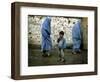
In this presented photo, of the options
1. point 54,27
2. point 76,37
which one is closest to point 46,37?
point 54,27

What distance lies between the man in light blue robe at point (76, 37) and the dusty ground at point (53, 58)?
0.12 feet

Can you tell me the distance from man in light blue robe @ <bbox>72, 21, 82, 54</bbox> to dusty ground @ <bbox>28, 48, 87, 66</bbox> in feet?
0.12

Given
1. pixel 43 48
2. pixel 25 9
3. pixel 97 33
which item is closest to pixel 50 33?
pixel 43 48

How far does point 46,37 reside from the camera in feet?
4.47

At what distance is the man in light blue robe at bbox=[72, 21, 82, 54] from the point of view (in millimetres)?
1428

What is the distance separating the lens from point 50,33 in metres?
1.37

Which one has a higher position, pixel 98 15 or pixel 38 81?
pixel 98 15

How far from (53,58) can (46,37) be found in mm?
124

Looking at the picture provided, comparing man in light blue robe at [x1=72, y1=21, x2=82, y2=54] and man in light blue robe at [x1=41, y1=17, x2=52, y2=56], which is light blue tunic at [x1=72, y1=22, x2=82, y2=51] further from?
man in light blue robe at [x1=41, y1=17, x2=52, y2=56]

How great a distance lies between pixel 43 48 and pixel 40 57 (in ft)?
0.17

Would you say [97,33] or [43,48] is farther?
[97,33]

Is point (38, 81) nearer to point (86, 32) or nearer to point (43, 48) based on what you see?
point (43, 48)

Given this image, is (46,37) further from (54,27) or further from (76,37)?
(76,37)

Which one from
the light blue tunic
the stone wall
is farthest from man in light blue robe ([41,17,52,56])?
the light blue tunic
